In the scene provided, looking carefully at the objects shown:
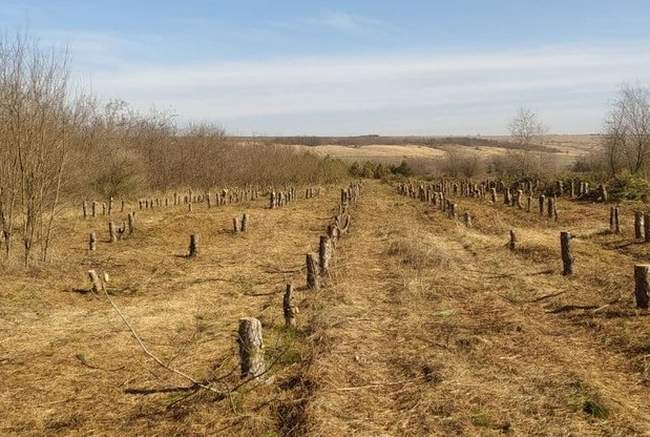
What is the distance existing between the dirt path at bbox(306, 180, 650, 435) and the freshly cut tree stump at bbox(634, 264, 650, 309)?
3.75ft

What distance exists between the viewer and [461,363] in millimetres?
6438

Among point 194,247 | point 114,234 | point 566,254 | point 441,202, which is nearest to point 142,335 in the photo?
point 194,247

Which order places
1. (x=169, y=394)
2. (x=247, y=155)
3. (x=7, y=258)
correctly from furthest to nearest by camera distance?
(x=247, y=155) < (x=7, y=258) < (x=169, y=394)

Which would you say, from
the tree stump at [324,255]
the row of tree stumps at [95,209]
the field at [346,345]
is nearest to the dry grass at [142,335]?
the field at [346,345]

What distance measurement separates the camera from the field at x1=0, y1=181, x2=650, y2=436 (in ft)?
17.1

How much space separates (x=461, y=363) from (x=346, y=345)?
141 cm

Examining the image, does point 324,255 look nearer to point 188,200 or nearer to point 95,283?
point 95,283

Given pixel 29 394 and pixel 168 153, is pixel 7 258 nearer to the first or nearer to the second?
pixel 29 394

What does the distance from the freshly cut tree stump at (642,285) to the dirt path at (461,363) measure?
114 centimetres

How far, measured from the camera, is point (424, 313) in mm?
8570

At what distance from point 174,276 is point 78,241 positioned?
20.5ft

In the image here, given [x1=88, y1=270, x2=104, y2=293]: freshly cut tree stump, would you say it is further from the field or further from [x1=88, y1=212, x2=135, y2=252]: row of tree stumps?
[x1=88, y1=212, x2=135, y2=252]: row of tree stumps

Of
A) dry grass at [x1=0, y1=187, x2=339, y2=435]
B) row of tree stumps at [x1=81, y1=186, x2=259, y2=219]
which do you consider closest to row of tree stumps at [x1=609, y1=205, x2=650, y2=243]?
dry grass at [x1=0, y1=187, x2=339, y2=435]

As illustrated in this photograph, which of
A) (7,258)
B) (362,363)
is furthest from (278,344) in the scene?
(7,258)
